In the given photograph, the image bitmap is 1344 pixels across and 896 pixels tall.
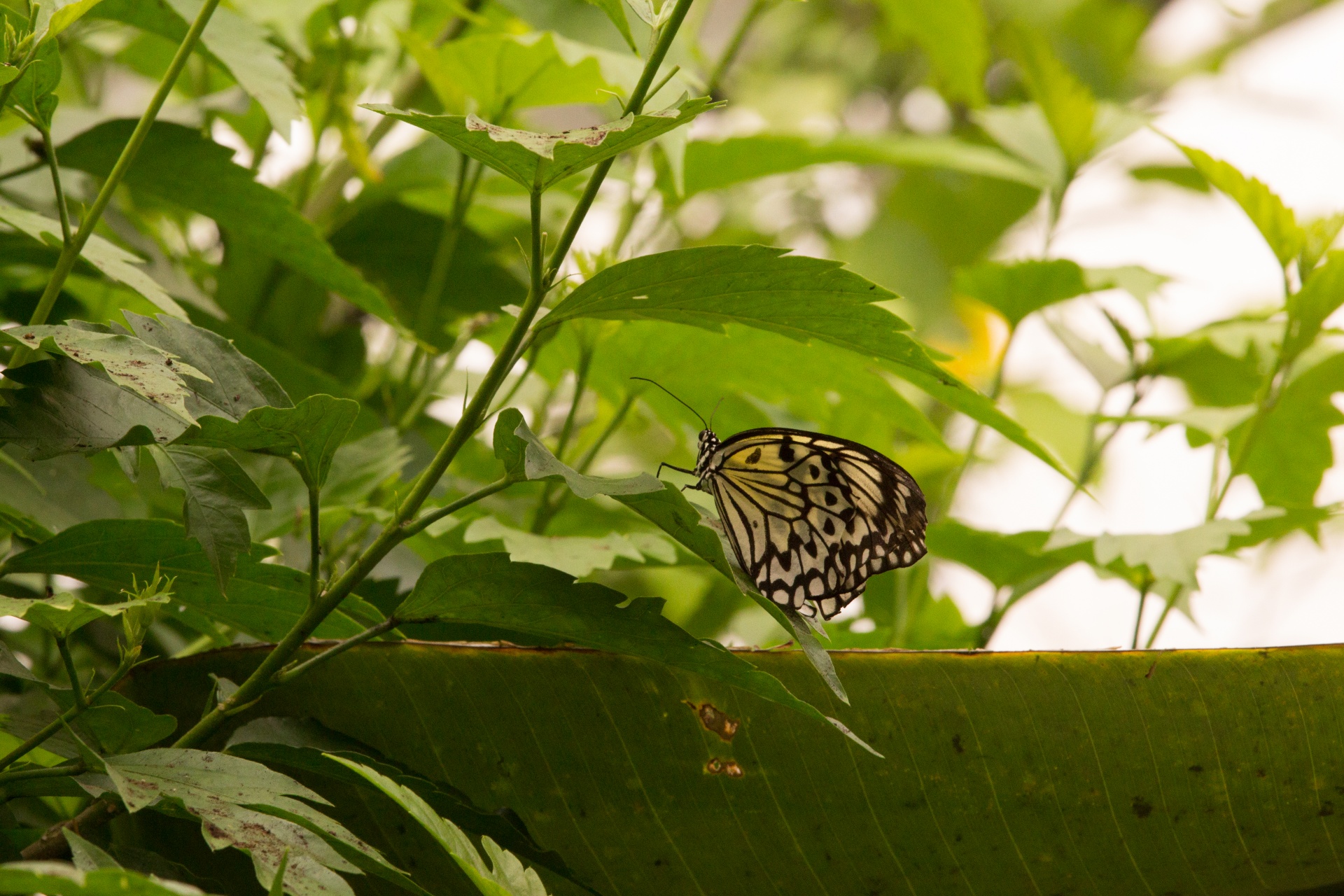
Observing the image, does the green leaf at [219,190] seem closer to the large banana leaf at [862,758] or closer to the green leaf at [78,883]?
the large banana leaf at [862,758]

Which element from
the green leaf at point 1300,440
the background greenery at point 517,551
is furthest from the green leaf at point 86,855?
the green leaf at point 1300,440

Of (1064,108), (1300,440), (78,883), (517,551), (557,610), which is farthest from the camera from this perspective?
(1064,108)

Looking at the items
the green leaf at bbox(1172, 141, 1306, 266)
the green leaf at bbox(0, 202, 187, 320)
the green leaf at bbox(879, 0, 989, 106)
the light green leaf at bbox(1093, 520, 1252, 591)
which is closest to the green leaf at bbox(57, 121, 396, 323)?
the green leaf at bbox(0, 202, 187, 320)

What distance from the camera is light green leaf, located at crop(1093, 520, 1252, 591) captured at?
0.85m

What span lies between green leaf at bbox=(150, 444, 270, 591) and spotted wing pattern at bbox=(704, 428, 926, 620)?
0.40 metres

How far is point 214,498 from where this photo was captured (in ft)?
1.83

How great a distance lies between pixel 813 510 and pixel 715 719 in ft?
1.15

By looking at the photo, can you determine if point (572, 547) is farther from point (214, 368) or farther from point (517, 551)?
point (214, 368)

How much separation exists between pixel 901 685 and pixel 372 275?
0.77m

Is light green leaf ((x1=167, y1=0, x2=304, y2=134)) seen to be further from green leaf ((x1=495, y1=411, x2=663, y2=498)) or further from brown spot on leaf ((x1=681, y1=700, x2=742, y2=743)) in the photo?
brown spot on leaf ((x1=681, y1=700, x2=742, y2=743))

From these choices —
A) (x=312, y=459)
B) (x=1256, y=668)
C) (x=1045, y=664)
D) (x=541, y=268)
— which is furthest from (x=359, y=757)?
(x=1256, y=668)

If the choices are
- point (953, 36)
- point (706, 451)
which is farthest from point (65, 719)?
point (953, 36)

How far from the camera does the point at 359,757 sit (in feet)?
1.81

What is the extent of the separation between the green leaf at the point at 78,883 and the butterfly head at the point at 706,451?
0.63 meters
